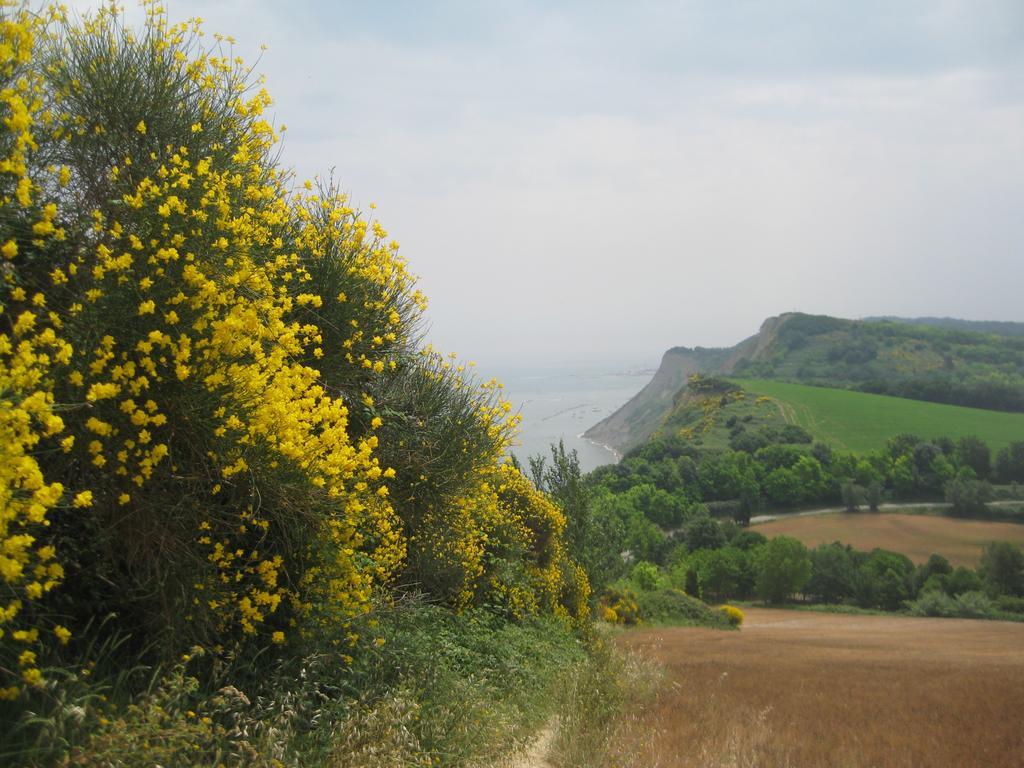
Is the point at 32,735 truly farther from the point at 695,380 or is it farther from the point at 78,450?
the point at 695,380

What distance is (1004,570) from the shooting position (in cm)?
5322

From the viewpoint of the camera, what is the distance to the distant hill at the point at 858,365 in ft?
357

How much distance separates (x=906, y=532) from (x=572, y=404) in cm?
4327

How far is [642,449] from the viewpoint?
9519 centimetres

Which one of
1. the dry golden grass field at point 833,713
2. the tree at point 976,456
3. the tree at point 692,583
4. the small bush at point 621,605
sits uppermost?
the dry golden grass field at point 833,713

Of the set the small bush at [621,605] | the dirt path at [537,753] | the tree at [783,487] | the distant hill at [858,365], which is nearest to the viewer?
the dirt path at [537,753]

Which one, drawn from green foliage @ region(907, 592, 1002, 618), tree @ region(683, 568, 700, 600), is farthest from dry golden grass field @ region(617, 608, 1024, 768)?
tree @ region(683, 568, 700, 600)

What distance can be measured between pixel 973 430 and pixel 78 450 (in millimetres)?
103116

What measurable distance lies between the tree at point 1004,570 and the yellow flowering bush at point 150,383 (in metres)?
59.8

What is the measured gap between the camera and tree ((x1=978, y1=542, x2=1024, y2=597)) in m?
52.1

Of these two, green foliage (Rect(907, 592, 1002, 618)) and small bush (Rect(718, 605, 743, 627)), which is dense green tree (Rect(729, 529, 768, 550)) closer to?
green foliage (Rect(907, 592, 1002, 618))

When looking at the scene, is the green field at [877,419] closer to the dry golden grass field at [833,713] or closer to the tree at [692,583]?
the tree at [692,583]

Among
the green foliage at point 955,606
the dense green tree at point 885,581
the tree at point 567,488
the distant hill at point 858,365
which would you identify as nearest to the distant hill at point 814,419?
the distant hill at point 858,365

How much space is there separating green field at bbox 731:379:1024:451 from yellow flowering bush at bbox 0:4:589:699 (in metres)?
92.6
